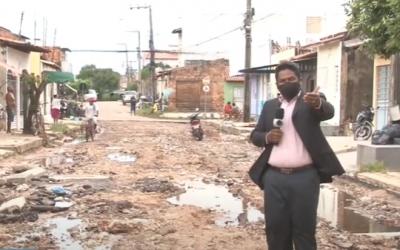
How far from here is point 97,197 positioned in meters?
10.8

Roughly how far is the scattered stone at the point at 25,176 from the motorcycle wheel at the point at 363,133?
39.5 feet

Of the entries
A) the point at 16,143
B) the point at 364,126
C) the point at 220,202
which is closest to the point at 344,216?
the point at 220,202

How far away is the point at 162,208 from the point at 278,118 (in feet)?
17.6

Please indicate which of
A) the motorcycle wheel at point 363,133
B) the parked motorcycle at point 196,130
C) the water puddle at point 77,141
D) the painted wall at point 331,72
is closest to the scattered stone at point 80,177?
the water puddle at point 77,141

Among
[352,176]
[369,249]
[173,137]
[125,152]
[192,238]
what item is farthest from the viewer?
[173,137]

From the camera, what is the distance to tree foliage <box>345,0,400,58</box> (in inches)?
393

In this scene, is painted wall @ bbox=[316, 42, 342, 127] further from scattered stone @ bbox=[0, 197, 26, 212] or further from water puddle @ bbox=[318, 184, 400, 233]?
scattered stone @ bbox=[0, 197, 26, 212]

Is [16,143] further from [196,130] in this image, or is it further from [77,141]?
[196,130]

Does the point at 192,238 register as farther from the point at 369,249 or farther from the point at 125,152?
the point at 125,152

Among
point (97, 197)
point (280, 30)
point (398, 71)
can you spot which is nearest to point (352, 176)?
point (97, 197)

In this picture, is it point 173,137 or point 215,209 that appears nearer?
point 215,209

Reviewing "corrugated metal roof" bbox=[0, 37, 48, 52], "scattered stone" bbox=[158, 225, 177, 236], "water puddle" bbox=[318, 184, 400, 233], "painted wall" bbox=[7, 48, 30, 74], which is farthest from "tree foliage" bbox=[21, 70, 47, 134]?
"scattered stone" bbox=[158, 225, 177, 236]

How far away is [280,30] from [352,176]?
43.9m

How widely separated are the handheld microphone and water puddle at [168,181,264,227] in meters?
4.10
